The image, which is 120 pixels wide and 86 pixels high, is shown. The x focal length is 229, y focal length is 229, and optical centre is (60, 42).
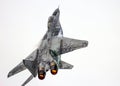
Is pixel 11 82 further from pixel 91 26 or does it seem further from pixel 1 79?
pixel 91 26

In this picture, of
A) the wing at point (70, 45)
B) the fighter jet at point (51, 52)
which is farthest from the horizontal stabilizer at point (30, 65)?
the wing at point (70, 45)

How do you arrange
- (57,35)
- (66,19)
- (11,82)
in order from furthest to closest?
(11,82), (66,19), (57,35)

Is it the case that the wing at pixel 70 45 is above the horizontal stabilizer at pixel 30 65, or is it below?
above

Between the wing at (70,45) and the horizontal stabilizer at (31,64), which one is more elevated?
the wing at (70,45)

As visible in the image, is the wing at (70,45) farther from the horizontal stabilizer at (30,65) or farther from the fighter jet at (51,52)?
the horizontal stabilizer at (30,65)

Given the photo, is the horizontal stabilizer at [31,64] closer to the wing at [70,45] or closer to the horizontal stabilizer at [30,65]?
the horizontal stabilizer at [30,65]

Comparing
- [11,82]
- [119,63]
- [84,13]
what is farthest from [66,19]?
[11,82]

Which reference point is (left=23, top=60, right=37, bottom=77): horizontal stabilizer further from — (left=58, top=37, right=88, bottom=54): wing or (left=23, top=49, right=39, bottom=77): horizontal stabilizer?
(left=58, top=37, right=88, bottom=54): wing

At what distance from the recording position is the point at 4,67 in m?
4.65

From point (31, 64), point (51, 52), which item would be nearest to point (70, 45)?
point (51, 52)

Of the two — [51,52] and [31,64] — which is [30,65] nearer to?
[31,64]

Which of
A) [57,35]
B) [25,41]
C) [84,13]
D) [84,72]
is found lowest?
[84,72]

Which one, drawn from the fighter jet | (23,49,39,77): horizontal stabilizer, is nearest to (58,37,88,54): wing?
the fighter jet

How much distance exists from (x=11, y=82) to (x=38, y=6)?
162 cm
